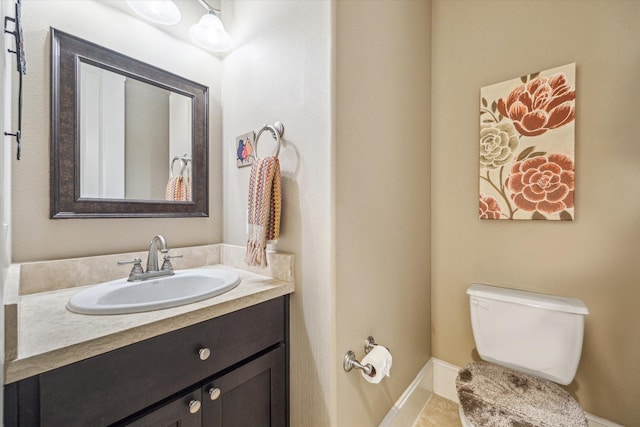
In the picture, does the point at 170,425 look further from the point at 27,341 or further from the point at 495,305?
the point at 495,305

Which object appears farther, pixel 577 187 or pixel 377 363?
pixel 577 187

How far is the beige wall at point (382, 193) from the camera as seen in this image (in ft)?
3.43

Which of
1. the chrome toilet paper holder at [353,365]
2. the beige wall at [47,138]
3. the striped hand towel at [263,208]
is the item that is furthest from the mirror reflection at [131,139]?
the chrome toilet paper holder at [353,365]

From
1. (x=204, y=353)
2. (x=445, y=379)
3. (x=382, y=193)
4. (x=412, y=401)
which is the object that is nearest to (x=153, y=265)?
(x=204, y=353)

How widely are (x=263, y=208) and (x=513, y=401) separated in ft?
4.10

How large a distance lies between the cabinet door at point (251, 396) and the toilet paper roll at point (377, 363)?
336 mm

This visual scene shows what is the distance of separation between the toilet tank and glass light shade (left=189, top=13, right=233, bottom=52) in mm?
1843

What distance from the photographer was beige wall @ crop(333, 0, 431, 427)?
3.43ft

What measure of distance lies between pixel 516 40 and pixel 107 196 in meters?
2.18

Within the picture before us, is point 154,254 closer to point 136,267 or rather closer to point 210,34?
point 136,267

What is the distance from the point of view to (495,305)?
1.33 metres

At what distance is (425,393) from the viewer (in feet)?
5.25

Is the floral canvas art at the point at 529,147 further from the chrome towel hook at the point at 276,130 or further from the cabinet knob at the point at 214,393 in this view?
the cabinet knob at the point at 214,393

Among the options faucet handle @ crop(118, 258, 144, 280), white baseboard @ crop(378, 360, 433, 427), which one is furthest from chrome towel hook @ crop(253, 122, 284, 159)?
white baseboard @ crop(378, 360, 433, 427)
